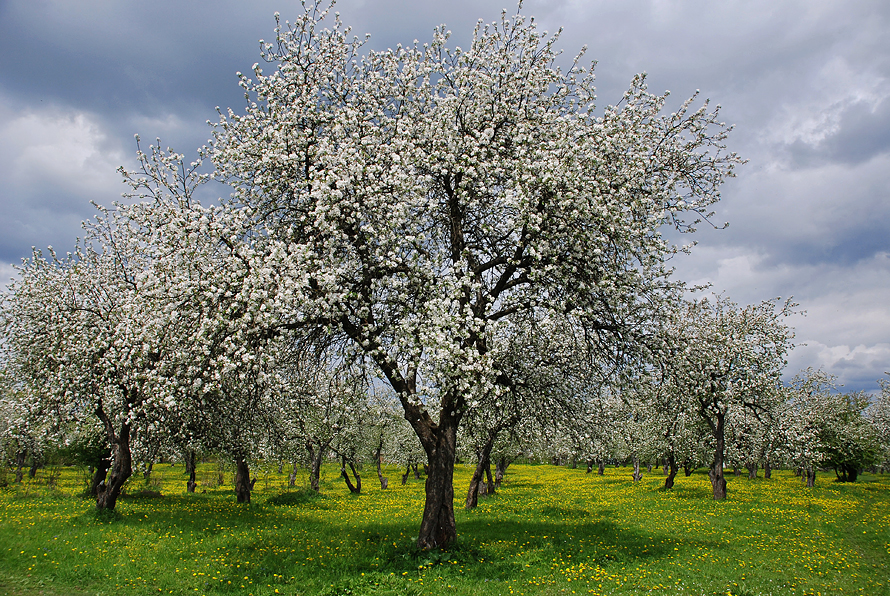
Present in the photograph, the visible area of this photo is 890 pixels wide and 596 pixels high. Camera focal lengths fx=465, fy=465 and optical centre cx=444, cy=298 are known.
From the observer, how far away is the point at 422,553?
14211mm

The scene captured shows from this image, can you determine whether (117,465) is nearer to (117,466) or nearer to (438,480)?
(117,466)

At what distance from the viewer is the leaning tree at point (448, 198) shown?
1265 cm

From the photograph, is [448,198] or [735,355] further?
[735,355]

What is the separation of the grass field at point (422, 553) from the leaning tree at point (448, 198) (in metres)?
2.90

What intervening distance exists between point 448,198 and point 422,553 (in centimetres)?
1147

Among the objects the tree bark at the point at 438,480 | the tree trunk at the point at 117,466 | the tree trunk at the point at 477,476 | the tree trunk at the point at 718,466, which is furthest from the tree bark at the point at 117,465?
the tree trunk at the point at 718,466

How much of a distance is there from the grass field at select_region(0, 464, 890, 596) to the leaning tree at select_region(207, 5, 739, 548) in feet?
9.52

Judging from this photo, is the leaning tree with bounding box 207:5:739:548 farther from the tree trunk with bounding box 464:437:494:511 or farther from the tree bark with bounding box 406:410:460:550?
the tree trunk with bounding box 464:437:494:511

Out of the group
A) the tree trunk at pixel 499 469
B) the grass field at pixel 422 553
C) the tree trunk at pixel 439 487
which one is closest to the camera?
the grass field at pixel 422 553

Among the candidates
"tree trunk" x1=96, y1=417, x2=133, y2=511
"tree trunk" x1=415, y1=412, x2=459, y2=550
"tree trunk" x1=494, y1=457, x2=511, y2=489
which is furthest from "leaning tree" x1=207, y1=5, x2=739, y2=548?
"tree trunk" x1=494, y1=457, x2=511, y2=489

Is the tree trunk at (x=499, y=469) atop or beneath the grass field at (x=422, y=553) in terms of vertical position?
beneath

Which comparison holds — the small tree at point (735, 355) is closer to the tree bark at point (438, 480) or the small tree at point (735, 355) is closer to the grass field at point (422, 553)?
the grass field at point (422, 553)

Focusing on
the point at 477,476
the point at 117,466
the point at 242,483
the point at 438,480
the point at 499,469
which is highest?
the point at 438,480

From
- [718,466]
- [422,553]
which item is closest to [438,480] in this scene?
[422,553]
